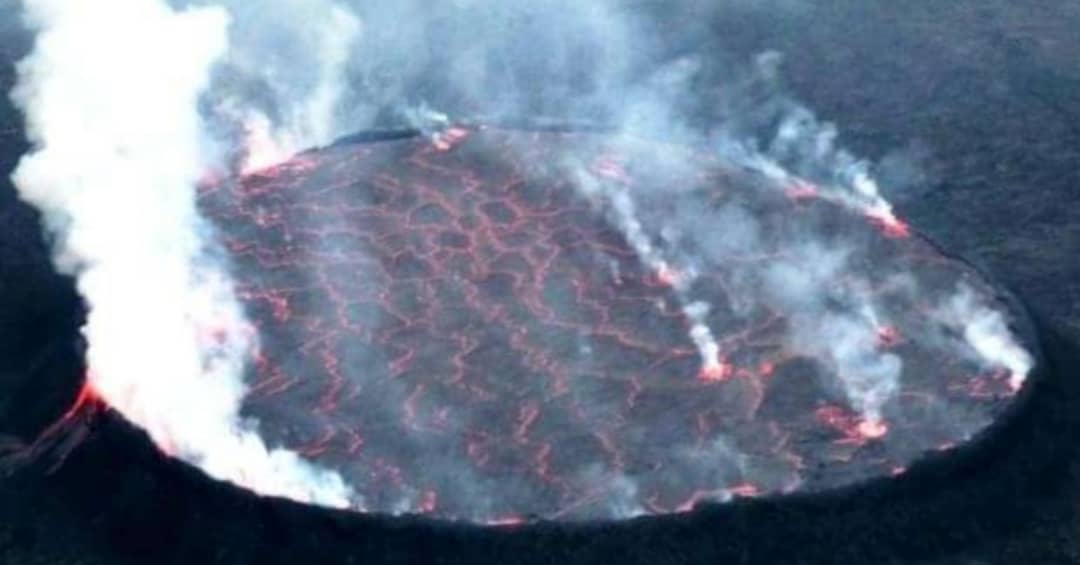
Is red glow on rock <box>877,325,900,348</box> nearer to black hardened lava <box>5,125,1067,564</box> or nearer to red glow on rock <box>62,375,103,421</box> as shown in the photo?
black hardened lava <box>5,125,1067,564</box>

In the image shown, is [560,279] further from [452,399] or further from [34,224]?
[34,224]

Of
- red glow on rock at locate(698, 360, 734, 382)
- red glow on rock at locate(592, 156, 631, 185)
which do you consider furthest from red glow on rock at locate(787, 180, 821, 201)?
red glow on rock at locate(698, 360, 734, 382)

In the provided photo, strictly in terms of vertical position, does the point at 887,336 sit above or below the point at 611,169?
above

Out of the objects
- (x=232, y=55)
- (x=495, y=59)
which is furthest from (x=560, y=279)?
(x=232, y=55)

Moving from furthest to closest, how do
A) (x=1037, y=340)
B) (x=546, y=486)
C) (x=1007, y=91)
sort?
(x=1007, y=91) < (x=1037, y=340) < (x=546, y=486)

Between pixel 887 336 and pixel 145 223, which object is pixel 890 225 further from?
pixel 145 223

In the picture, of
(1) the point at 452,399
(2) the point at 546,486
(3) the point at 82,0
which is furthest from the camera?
(3) the point at 82,0

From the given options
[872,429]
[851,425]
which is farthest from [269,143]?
[872,429]
